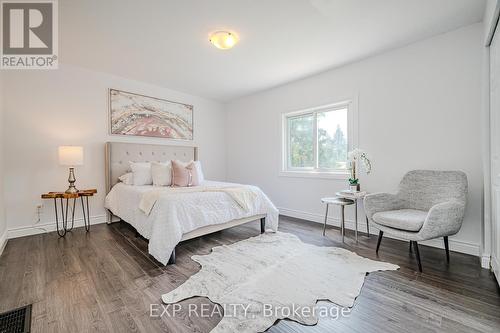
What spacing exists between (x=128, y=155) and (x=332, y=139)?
3.52m

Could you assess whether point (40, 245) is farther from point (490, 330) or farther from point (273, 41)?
point (490, 330)

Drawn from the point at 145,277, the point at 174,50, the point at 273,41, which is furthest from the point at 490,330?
the point at 174,50

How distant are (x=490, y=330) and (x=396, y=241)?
64.0 inches

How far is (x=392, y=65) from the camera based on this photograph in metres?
3.07

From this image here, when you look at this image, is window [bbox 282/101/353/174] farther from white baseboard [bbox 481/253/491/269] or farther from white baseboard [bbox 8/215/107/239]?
white baseboard [bbox 8/215/107/239]

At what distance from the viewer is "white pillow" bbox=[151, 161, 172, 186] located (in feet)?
12.0

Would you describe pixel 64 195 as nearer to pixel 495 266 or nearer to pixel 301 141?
pixel 301 141

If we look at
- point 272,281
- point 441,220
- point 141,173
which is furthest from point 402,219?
point 141,173

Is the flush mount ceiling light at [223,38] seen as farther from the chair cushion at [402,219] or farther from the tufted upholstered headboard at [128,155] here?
the chair cushion at [402,219]

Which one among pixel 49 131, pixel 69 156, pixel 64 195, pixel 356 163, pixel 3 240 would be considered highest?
pixel 49 131

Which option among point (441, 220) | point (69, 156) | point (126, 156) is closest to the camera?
point (441, 220)

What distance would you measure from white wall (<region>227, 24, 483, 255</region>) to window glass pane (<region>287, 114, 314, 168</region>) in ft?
0.90

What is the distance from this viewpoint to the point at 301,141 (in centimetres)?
435

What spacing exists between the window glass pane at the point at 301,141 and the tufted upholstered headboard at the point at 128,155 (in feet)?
7.37
